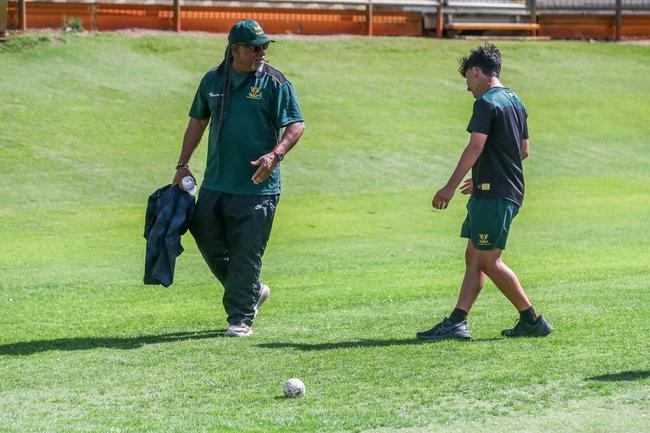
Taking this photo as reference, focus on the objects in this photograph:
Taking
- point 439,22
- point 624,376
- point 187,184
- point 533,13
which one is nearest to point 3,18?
point 439,22

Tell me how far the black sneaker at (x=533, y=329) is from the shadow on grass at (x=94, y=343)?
77.2 inches

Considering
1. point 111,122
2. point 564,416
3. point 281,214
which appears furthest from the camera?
point 111,122

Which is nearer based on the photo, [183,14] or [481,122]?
[481,122]

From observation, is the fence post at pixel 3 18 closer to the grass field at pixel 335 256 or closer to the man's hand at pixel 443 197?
the grass field at pixel 335 256

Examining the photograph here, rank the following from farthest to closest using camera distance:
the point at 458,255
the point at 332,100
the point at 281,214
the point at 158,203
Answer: the point at 332,100, the point at 281,214, the point at 458,255, the point at 158,203

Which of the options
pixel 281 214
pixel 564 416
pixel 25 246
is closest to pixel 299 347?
pixel 564 416

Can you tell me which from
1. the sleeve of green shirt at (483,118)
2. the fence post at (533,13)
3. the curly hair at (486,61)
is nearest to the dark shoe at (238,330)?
the sleeve of green shirt at (483,118)

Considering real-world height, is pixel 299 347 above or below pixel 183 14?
below

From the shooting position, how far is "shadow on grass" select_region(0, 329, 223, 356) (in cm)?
795

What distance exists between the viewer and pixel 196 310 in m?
9.60

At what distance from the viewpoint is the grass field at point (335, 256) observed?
21.1 feet

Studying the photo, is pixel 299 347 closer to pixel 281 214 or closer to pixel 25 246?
pixel 25 246

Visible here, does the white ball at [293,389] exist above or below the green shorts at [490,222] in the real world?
below

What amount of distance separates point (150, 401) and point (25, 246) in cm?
721
